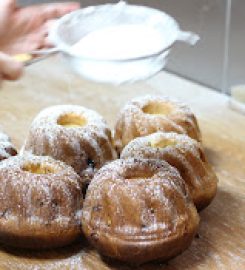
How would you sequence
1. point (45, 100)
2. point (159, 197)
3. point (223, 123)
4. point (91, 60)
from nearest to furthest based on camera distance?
point (159, 197), point (91, 60), point (223, 123), point (45, 100)

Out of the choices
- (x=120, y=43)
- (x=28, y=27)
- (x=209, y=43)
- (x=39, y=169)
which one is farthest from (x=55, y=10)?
(x=209, y=43)

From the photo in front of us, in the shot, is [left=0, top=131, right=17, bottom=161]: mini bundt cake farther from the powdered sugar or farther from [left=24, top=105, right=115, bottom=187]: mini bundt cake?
the powdered sugar

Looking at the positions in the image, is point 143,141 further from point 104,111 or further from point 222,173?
point 104,111

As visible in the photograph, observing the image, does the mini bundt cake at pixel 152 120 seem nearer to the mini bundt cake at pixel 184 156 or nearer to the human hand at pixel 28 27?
the mini bundt cake at pixel 184 156

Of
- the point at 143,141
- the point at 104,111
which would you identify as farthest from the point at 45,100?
the point at 143,141

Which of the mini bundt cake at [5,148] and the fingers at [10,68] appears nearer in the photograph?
the fingers at [10,68]

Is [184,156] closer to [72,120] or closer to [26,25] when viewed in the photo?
[72,120]

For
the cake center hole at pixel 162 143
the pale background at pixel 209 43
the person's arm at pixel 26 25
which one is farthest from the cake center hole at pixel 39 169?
the pale background at pixel 209 43

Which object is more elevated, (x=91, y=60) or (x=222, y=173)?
(x=91, y=60)
